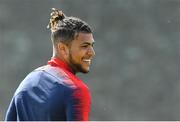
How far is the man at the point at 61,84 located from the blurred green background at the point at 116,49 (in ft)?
15.5

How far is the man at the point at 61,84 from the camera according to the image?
1870mm

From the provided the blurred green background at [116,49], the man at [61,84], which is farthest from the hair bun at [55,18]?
the blurred green background at [116,49]

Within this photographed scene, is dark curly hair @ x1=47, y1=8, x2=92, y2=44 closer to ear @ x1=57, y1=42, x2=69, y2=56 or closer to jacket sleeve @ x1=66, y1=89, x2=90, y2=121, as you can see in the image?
ear @ x1=57, y1=42, x2=69, y2=56

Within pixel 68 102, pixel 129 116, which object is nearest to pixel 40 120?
pixel 68 102

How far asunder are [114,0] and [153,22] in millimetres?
480

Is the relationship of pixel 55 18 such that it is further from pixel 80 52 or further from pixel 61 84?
pixel 61 84

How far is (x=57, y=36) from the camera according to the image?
2033mm

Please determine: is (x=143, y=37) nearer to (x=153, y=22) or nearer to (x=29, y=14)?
(x=153, y=22)

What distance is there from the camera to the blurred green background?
22.2 ft

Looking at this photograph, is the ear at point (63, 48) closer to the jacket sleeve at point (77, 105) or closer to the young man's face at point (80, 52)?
the young man's face at point (80, 52)

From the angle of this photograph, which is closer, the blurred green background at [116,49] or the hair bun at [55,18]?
the hair bun at [55,18]

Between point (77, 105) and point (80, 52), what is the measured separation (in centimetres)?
19

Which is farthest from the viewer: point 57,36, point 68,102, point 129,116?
point 129,116

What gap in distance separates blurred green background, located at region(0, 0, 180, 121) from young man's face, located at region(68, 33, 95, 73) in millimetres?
4727
